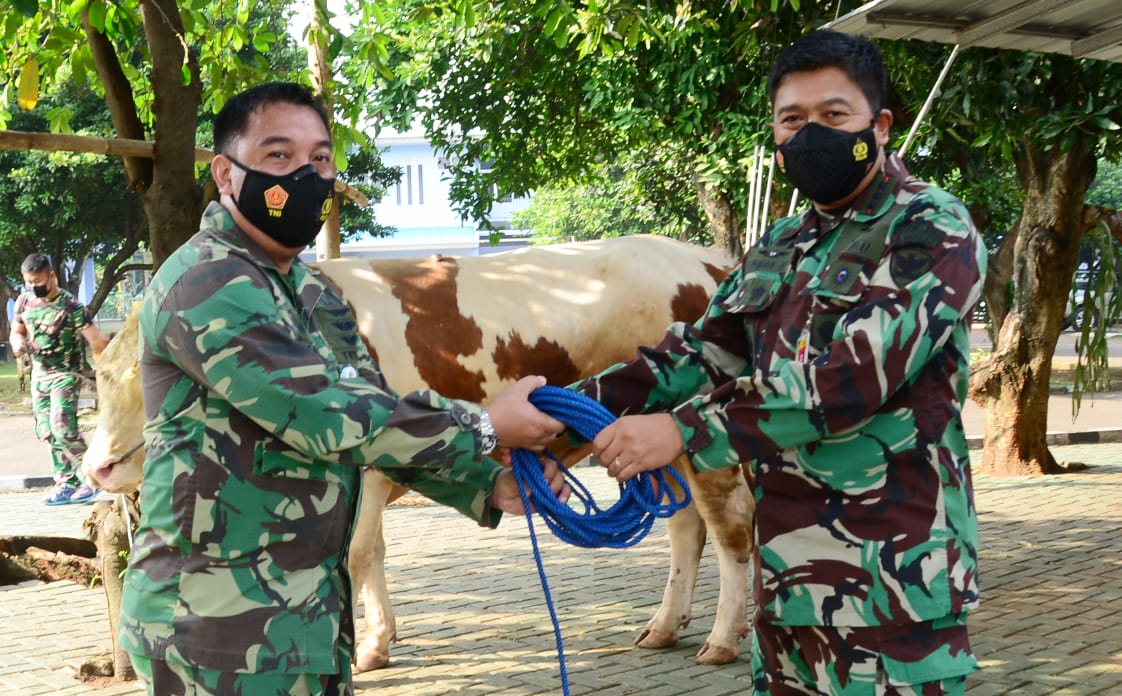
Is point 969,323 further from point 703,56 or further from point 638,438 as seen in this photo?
point 703,56

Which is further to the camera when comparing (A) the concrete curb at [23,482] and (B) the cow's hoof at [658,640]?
(A) the concrete curb at [23,482]

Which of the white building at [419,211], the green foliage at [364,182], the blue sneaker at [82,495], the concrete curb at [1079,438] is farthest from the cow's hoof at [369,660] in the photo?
the white building at [419,211]

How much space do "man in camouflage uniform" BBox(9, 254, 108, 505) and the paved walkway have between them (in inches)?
51.6

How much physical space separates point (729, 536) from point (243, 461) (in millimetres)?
3671

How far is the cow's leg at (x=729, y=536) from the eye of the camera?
584 cm

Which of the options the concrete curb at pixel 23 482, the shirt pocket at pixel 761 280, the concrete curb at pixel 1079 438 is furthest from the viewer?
the concrete curb at pixel 1079 438

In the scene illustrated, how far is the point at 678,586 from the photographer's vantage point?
19.9ft

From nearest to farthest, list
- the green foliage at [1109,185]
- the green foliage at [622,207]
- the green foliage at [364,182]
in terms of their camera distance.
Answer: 1. the green foliage at [622,207]
2. the green foliage at [364,182]
3. the green foliage at [1109,185]

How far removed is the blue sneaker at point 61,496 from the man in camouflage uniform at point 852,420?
985 cm

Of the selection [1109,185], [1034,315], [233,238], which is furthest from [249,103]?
[1109,185]

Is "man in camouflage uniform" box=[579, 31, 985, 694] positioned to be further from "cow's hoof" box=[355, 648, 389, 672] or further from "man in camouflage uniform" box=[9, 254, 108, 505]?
"man in camouflage uniform" box=[9, 254, 108, 505]

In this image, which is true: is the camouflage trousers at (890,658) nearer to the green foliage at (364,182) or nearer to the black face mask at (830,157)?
the black face mask at (830,157)

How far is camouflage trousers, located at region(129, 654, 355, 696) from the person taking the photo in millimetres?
2613

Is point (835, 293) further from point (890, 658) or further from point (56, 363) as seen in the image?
point (56, 363)
